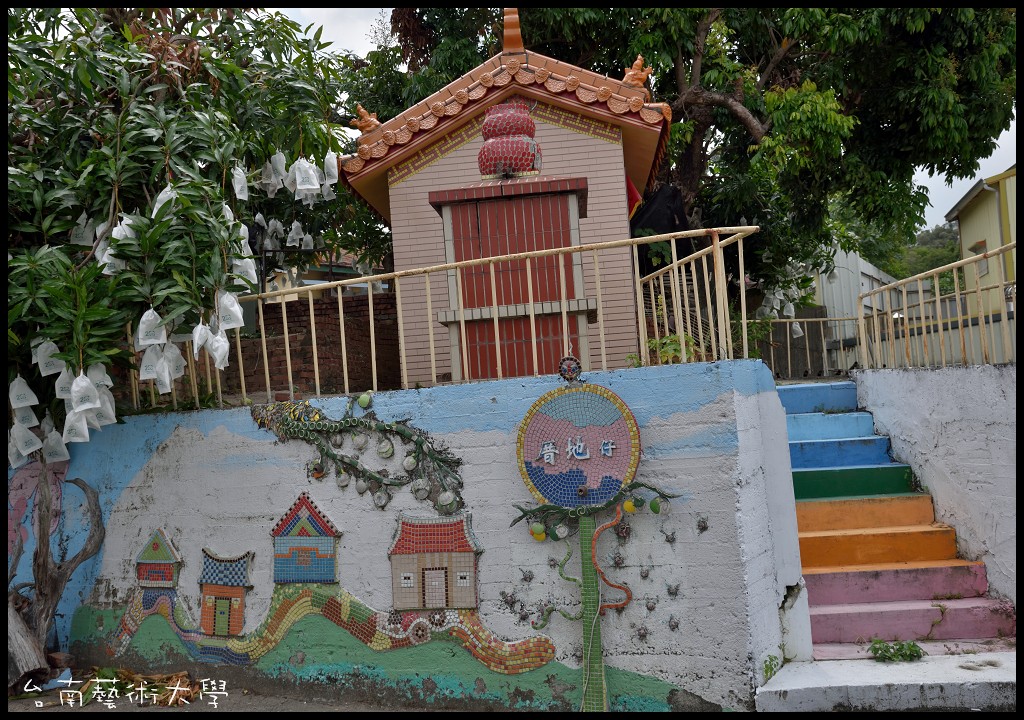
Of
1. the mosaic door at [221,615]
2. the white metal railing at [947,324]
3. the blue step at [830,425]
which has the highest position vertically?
the white metal railing at [947,324]

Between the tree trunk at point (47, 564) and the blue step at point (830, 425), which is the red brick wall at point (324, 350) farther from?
the blue step at point (830, 425)

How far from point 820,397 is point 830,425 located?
1.76ft

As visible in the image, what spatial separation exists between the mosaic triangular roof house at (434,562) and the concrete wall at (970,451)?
3562 millimetres

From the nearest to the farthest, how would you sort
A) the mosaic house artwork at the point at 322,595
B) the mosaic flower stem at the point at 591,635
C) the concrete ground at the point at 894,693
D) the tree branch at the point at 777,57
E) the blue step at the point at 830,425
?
the concrete ground at the point at 894,693 < the mosaic flower stem at the point at 591,635 < the mosaic house artwork at the point at 322,595 < the blue step at the point at 830,425 < the tree branch at the point at 777,57

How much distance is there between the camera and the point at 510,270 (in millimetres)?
6535

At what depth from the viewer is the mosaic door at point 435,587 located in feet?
17.9

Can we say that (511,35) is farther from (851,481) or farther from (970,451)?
(970,451)

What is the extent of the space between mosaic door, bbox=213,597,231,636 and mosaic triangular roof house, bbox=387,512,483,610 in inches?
50.2

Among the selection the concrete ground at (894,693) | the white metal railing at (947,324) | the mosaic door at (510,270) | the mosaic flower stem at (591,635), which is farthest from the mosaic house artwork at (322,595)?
the white metal railing at (947,324)

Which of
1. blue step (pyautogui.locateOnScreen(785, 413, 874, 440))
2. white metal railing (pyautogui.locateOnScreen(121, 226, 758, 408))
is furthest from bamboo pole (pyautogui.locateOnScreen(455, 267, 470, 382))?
blue step (pyautogui.locateOnScreen(785, 413, 874, 440))

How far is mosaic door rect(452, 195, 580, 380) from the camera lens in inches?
251

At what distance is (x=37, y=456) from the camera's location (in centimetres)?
634

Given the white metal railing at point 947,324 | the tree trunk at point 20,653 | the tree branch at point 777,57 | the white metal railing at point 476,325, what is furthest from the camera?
the tree branch at point 777,57

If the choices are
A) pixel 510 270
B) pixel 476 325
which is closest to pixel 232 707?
pixel 476 325
